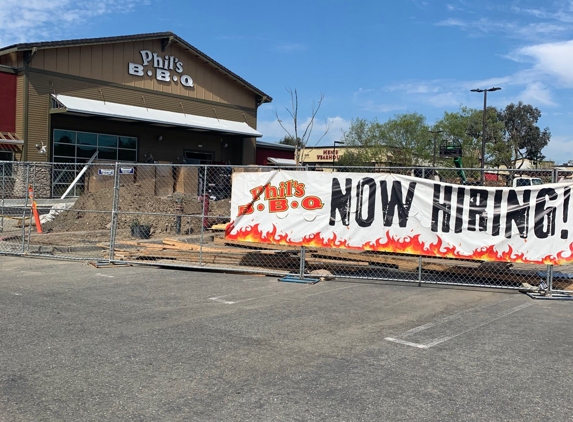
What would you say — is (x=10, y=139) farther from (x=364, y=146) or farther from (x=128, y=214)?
(x=364, y=146)

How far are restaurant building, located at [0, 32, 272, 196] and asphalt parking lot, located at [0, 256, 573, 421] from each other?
64.7ft

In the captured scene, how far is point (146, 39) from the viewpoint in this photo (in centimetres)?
3141

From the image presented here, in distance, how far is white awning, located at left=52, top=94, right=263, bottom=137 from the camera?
88.2 ft

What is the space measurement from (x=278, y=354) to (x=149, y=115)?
2702 centimetres

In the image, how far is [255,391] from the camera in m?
4.46

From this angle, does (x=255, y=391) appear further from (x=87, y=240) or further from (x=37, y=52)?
(x=37, y=52)

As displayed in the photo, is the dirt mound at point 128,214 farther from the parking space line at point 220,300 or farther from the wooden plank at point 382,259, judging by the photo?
the parking space line at point 220,300

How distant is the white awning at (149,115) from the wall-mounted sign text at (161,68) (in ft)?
6.82

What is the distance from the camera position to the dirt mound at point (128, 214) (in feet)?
60.5

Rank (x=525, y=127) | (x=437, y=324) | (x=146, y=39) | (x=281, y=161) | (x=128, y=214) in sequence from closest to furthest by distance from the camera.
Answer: (x=437, y=324)
(x=128, y=214)
(x=146, y=39)
(x=281, y=161)
(x=525, y=127)

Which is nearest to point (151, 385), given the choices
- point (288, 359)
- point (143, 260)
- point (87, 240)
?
point (288, 359)

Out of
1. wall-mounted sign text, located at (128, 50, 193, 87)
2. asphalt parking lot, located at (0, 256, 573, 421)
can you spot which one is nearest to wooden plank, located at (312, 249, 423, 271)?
asphalt parking lot, located at (0, 256, 573, 421)

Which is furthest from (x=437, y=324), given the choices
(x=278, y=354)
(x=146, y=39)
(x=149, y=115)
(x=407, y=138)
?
(x=407, y=138)

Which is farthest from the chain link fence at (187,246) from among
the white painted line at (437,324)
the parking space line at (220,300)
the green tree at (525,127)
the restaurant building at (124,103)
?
the green tree at (525,127)
